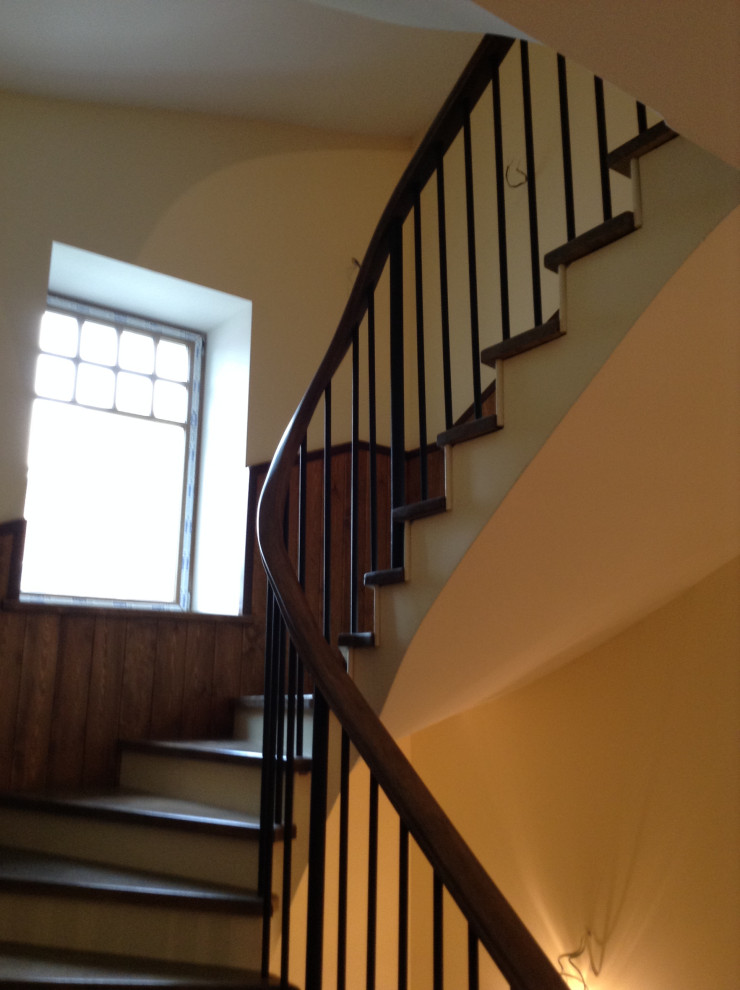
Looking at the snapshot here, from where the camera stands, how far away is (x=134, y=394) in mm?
3859

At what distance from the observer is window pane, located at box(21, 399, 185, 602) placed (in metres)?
3.50

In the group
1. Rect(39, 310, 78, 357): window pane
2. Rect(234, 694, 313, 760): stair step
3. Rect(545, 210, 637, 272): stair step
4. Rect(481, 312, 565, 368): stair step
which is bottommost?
Rect(234, 694, 313, 760): stair step

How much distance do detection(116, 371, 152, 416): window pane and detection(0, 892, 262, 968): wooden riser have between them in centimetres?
219

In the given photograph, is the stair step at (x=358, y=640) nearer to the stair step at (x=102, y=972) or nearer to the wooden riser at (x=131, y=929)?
the wooden riser at (x=131, y=929)

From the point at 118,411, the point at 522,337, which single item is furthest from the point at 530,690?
the point at 118,411

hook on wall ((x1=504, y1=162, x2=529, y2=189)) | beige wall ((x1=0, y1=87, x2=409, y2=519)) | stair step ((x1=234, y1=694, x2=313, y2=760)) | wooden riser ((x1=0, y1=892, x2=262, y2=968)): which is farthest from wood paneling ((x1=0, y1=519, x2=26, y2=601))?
hook on wall ((x1=504, y1=162, x2=529, y2=189))

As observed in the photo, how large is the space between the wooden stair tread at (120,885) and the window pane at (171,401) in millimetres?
2105

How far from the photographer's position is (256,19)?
3.22 meters

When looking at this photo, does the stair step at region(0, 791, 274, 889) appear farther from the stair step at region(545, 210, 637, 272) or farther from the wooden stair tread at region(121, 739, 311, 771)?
the stair step at region(545, 210, 637, 272)

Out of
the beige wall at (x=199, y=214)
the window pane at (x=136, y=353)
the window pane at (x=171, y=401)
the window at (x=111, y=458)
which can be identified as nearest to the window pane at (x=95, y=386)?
the window at (x=111, y=458)

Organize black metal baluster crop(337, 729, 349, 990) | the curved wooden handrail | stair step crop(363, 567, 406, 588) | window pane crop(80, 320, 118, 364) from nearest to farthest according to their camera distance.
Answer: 1. the curved wooden handrail
2. black metal baluster crop(337, 729, 349, 990)
3. stair step crop(363, 567, 406, 588)
4. window pane crop(80, 320, 118, 364)

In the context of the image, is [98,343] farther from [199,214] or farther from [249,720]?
[249,720]

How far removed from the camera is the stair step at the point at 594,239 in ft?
5.90

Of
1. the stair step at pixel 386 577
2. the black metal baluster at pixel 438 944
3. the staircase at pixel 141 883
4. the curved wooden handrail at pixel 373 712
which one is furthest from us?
the stair step at pixel 386 577
